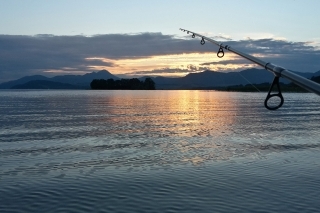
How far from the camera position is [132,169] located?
14.8 metres

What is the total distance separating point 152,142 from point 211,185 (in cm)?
903

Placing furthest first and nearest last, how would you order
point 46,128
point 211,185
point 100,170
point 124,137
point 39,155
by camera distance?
point 46,128 < point 124,137 < point 39,155 < point 100,170 < point 211,185

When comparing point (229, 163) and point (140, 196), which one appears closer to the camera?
point (140, 196)

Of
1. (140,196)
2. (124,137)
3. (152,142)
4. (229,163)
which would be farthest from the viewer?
(124,137)

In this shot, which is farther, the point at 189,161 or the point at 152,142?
the point at 152,142

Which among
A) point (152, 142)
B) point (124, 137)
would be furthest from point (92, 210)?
point (124, 137)

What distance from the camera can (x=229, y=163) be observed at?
16.0 metres

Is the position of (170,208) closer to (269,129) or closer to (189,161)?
(189,161)

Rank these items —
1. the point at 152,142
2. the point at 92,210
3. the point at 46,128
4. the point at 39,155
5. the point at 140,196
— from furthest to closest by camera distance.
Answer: the point at 46,128 → the point at 152,142 → the point at 39,155 → the point at 140,196 → the point at 92,210

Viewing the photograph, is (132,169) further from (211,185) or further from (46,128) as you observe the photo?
(46,128)

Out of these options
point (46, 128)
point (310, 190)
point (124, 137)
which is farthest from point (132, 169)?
point (46, 128)

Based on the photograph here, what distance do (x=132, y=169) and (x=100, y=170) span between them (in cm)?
119

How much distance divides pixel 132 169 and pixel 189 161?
2736 mm

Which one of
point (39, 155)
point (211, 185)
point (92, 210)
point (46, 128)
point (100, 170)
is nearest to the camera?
point (92, 210)
